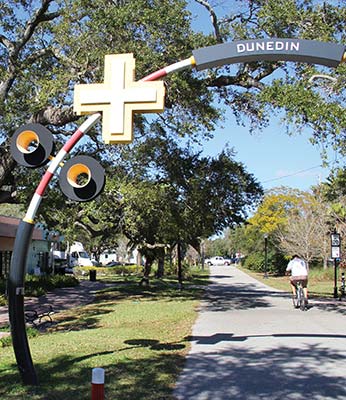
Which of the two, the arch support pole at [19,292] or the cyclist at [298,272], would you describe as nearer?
the arch support pole at [19,292]

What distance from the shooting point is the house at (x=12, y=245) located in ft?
101

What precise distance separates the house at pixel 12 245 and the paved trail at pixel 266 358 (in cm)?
1494

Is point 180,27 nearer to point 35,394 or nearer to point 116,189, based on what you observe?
point 116,189

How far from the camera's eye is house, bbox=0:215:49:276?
30906 millimetres

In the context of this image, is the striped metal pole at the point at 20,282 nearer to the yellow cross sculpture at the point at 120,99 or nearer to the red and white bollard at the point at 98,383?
the yellow cross sculpture at the point at 120,99

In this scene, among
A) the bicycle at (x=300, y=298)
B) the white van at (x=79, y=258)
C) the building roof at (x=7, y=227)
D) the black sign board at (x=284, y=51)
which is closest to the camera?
the black sign board at (x=284, y=51)

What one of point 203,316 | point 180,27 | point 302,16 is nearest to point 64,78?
point 180,27

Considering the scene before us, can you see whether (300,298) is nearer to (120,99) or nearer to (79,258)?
(120,99)

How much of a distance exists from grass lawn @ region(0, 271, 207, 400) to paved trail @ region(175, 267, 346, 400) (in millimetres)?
361

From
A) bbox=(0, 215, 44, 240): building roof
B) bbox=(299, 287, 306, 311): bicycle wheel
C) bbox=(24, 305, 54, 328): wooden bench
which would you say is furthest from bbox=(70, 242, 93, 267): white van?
bbox=(299, 287, 306, 311): bicycle wheel

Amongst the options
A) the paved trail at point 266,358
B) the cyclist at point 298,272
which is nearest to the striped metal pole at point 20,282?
the paved trail at point 266,358

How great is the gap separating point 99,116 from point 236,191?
13294 mm

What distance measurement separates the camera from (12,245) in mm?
33312

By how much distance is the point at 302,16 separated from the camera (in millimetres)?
13914
